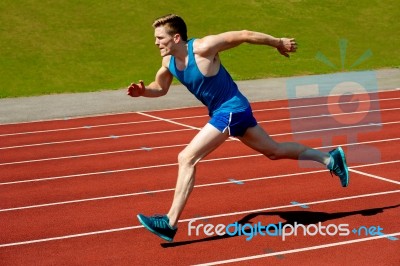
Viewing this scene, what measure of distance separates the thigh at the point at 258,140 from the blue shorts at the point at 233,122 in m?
0.07

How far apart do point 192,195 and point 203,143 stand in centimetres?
198

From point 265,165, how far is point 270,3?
58.2ft

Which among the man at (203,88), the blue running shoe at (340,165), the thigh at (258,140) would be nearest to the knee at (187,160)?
the man at (203,88)

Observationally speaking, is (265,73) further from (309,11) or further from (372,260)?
(372,260)

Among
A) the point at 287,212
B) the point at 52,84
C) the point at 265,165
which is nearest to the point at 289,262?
the point at 287,212

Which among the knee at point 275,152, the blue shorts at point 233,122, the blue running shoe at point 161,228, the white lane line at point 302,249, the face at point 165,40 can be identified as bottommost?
the white lane line at point 302,249

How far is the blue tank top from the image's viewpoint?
564cm

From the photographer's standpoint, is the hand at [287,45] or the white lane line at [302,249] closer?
the white lane line at [302,249]

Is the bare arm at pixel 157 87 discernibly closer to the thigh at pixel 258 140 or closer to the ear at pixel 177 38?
the ear at pixel 177 38

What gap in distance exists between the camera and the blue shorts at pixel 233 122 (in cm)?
568

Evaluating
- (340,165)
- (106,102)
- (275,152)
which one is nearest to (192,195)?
(275,152)

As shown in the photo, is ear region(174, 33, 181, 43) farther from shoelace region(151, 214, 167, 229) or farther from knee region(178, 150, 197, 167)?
shoelace region(151, 214, 167, 229)

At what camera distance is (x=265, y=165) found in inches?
348

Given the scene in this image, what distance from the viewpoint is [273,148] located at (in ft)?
19.9
